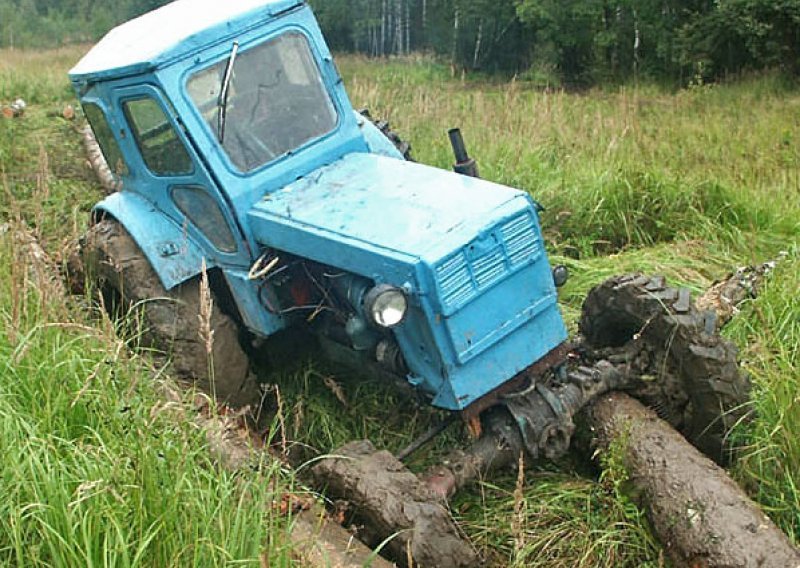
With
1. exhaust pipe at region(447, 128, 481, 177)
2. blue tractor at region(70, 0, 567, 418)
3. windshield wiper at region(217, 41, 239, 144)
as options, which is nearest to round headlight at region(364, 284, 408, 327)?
blue tractor at region(70, 0, 567, 418)

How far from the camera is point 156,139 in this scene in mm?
5012

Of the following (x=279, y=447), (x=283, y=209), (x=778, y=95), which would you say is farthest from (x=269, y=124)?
(x=778, y=95)

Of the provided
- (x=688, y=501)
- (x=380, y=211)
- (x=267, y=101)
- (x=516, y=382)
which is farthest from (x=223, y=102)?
(x=688, y=501)

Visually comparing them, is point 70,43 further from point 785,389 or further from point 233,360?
point 785,389

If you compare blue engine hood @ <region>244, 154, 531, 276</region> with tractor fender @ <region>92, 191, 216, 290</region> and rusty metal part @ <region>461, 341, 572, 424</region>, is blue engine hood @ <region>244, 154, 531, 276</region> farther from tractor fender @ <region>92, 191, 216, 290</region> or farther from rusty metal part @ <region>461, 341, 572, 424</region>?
rusty metal part @ <region>461, 341, 572, 424</region>

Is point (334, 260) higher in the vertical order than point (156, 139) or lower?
lower

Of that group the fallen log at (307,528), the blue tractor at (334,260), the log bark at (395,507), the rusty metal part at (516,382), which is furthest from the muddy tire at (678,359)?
the fallen log at (307,528)

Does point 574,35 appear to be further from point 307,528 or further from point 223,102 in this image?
point 307,528

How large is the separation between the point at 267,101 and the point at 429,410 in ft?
5.85

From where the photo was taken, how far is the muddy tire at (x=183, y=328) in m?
4.93

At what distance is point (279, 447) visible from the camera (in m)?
4.89

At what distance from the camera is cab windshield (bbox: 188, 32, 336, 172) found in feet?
15.7

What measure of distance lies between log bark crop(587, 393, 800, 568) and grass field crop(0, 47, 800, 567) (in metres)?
0.16

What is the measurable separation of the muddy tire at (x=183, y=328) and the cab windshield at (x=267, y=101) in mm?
799
